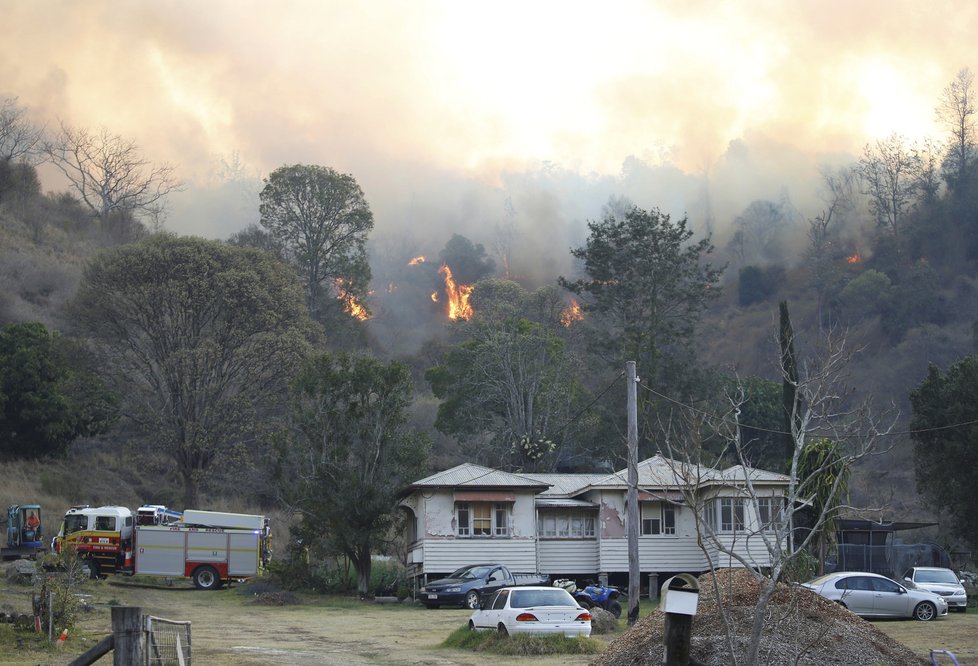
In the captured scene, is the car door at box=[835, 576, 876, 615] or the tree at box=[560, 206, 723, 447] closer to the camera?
the car door at box=[835, 576, 876, 615]

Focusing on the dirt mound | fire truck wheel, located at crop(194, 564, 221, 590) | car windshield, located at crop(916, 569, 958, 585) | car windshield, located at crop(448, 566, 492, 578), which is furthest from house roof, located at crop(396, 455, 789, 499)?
the dirt mound

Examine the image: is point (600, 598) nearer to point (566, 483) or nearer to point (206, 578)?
point (566, 483)

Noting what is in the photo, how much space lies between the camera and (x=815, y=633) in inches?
655

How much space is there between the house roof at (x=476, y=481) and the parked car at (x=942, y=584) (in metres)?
14.5

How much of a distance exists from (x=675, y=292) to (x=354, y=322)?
2650 cm

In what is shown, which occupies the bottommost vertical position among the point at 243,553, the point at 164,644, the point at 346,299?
the point at 164,644

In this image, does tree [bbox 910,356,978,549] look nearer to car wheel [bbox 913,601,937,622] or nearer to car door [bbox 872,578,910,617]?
car wheel [bbox 913,601,937,622]

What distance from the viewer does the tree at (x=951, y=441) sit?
5000 cm

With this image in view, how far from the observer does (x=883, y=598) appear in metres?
33.0

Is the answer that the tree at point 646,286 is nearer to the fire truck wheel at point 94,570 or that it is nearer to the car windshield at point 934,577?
the car windshield at point 934,577

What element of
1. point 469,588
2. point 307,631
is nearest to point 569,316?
point 469,588

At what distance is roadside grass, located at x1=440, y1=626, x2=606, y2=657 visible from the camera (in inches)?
965

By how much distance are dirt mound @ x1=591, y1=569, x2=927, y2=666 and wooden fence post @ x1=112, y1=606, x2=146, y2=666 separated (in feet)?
23.1

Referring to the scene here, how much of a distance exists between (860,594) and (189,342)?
127ft
